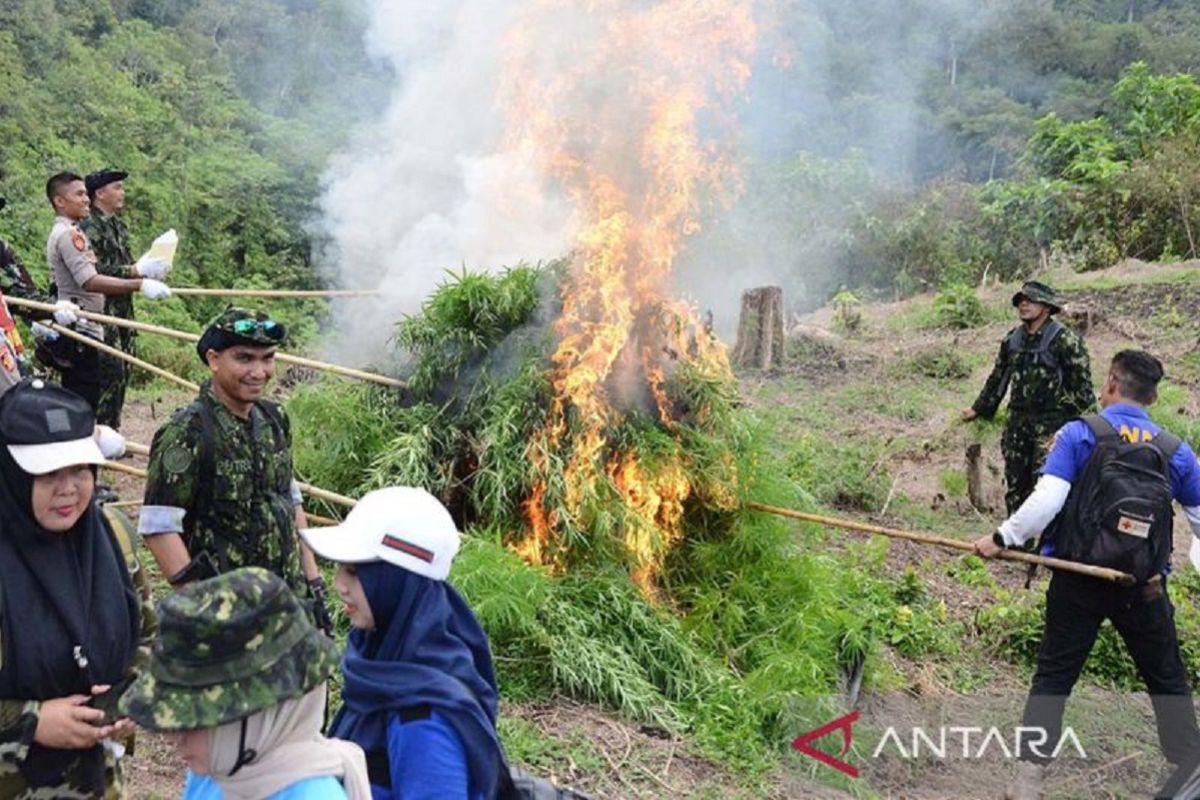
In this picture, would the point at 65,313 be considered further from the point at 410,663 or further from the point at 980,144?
the point at 980,144

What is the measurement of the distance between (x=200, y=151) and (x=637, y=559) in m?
18.5

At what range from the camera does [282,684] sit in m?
1.87

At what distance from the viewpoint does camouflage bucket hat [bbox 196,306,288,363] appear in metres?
3.70

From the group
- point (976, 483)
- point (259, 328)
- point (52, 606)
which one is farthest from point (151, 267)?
point (976, 483)

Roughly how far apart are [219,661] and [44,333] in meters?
5.50

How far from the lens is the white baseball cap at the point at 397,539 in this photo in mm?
2318

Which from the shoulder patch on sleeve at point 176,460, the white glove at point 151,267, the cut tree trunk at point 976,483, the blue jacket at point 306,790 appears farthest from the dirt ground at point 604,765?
the cut tree trunk at point 976,483

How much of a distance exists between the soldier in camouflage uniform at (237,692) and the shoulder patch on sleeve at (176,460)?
180 cm

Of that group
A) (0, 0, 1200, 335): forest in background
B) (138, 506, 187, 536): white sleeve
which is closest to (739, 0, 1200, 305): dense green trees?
(0, 0, 1200, 335): forest in background

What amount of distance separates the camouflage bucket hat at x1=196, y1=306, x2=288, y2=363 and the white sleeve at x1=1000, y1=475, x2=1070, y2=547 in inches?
141

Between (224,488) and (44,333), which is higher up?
(44,333)

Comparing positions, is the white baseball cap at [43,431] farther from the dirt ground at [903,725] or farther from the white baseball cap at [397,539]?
the dirt ground at [903,725]

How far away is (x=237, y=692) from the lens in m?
1.84

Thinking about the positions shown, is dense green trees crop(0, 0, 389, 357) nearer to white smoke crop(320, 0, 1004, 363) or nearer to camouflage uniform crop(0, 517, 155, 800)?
white smoke crop(320, 0, 1004, 363)
